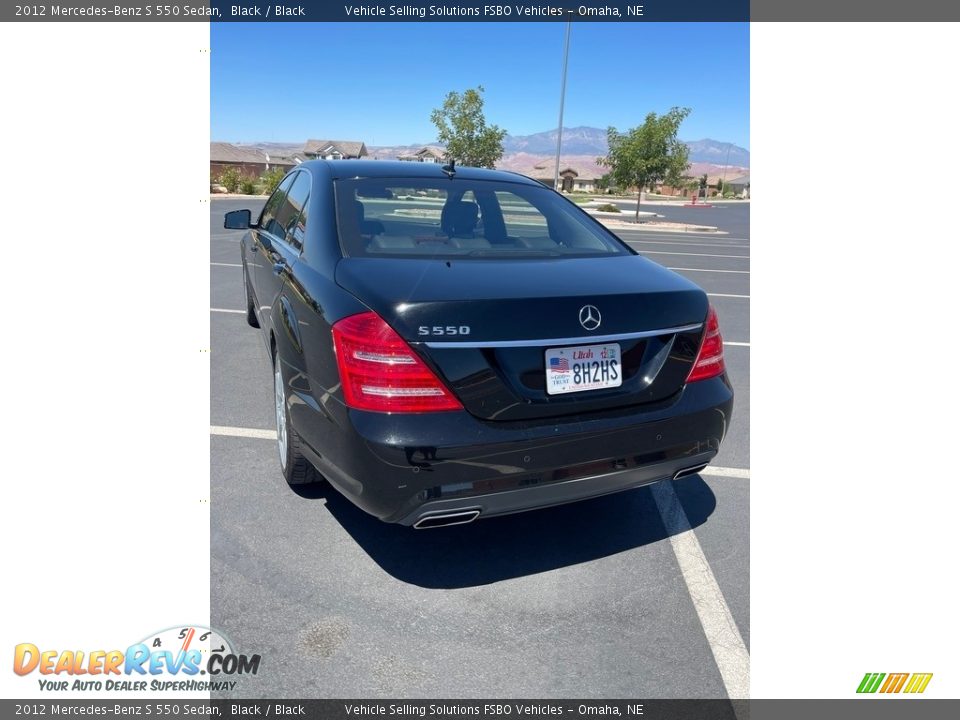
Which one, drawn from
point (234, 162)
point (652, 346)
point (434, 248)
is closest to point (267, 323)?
point (434, 248)

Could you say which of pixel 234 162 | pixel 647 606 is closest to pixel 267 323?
pixel 647 606

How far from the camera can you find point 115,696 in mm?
2336

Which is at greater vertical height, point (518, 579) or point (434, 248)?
point (434, 248)

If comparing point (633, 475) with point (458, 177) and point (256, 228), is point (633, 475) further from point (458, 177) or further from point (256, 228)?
point (256, 228)

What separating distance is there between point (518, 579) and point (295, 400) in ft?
4.11

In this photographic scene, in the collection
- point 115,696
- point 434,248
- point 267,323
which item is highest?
point 434,248

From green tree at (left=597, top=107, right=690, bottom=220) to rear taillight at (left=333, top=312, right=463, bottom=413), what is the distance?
96.5 feet

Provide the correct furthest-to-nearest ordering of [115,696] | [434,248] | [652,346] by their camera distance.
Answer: [434,248] → [652,346] → [115,696]

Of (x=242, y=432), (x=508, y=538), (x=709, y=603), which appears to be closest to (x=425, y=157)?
(x=242, y=432)

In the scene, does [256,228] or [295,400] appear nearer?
[295,400]

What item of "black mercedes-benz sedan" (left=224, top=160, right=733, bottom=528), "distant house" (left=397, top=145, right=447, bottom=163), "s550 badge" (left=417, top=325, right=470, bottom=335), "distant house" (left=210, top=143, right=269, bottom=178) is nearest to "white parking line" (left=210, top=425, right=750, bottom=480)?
"black mercedes-benz sedan" (left=224, top=160, right=733, bottom=528)

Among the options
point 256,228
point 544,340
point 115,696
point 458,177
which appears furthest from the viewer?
point 256,228

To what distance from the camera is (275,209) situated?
192 inches
